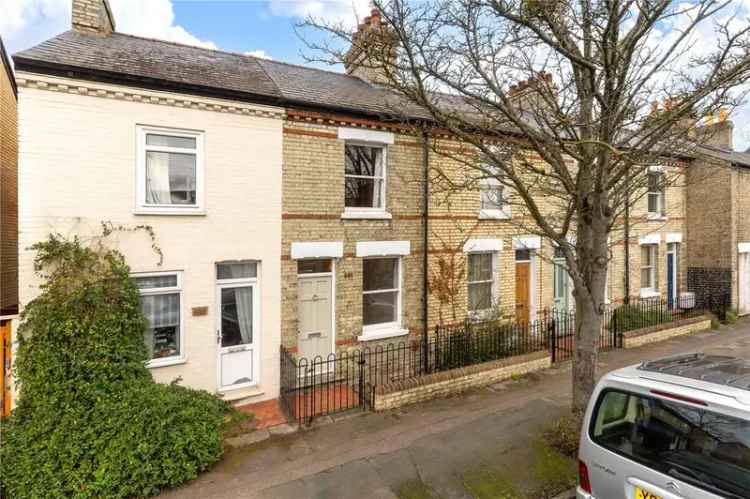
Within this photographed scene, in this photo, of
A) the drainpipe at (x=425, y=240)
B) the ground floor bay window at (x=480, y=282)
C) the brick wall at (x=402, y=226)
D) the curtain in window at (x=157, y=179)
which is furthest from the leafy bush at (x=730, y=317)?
the curtain in window at (x=157, y=179)

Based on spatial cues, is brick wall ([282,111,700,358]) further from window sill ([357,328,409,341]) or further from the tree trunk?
the tree trunk

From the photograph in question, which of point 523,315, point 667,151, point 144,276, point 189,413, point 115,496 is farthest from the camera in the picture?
point 523,315

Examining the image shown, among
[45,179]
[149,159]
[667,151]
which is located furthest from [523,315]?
[45,179]

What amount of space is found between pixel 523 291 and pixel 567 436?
6.22 metres

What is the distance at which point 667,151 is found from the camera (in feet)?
20.1


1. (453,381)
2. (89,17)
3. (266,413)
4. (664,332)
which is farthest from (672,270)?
(89,17)

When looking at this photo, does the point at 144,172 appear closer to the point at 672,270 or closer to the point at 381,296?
the point at 381,296

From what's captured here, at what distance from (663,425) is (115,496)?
591 centimetres

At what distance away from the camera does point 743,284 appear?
15820 millimetres

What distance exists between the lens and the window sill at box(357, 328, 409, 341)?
912 cm

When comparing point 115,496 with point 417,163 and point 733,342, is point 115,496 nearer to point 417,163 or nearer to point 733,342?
point 417,163

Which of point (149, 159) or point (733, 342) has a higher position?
point (149, 159)

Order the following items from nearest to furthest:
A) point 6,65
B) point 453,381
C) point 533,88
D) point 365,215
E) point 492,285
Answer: point 533,88 → point 453,381 → point 365,215 → point 6,65 → point 492,285

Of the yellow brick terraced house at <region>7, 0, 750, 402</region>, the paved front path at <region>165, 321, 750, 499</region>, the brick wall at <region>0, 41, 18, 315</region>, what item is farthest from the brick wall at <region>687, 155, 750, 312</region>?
the brick wall at <region>0, 41, 18, 315</region>
